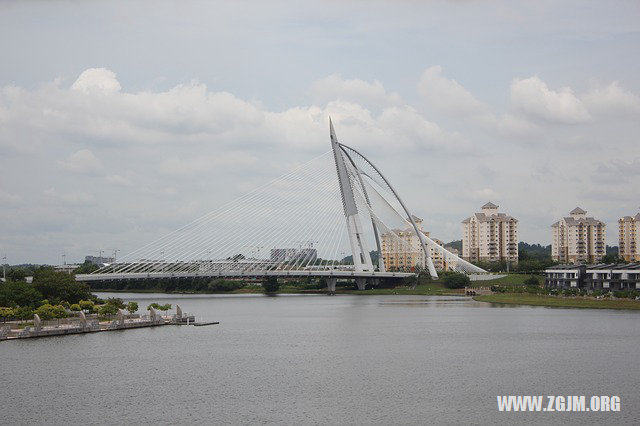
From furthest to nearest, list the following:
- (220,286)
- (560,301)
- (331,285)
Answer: (220,286)
(331,285)
(560,301)

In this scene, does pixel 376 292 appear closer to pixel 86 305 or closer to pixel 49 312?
pixel 86 305

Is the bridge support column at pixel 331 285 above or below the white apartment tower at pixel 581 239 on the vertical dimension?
below

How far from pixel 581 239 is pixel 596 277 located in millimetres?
70030

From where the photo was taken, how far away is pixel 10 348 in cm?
3528

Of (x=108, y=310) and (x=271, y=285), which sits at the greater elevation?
(x=271, y=285)

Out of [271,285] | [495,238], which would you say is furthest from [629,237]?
[271,285]

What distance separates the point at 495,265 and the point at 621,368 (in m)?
84.6

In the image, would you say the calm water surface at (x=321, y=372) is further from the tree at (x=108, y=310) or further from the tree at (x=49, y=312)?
the tree at (x=108, y=310)

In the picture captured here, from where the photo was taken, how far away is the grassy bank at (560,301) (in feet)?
189

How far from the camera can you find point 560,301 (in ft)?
207

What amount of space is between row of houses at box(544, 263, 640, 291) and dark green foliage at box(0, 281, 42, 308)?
138ft

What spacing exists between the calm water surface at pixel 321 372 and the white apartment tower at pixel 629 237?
86849mm

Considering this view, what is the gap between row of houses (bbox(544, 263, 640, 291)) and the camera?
213ft

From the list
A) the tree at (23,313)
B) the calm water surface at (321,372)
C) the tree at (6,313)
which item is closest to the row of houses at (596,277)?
the calm water surface at (321,372)
